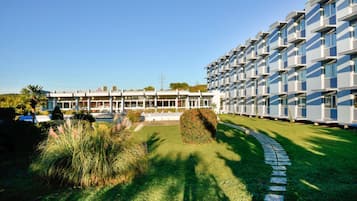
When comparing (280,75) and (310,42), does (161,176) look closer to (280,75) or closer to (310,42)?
(310,42)

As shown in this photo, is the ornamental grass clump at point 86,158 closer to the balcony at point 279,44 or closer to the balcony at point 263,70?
the balcony at point 279,44

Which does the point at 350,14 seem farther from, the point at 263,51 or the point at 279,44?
the point at 263,51

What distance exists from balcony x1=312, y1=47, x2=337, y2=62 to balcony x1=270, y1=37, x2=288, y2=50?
224 inches

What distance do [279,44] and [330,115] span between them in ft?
35.9

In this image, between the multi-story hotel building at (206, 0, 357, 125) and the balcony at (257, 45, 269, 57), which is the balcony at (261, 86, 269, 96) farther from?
the balcony at (257, 45, 269, 57)

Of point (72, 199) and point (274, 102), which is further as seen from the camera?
point (274, 102)

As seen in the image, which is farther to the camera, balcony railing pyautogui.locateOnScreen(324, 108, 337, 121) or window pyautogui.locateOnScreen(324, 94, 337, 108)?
window pyautogui.locateOnScreen(324, 94, 337, 108)

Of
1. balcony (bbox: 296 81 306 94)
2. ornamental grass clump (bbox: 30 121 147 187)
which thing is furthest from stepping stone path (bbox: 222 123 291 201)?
balcony (bbox: 296 81 306 94)

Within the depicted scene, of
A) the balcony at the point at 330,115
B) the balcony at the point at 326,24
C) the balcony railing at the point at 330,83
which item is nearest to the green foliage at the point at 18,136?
the balcony at the point at 330,115

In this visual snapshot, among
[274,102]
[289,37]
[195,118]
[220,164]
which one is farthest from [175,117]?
[220,164]

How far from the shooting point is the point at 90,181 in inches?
212

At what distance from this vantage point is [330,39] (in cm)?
1995

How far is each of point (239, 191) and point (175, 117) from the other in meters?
24.1

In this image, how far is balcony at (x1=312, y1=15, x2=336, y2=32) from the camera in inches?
753
